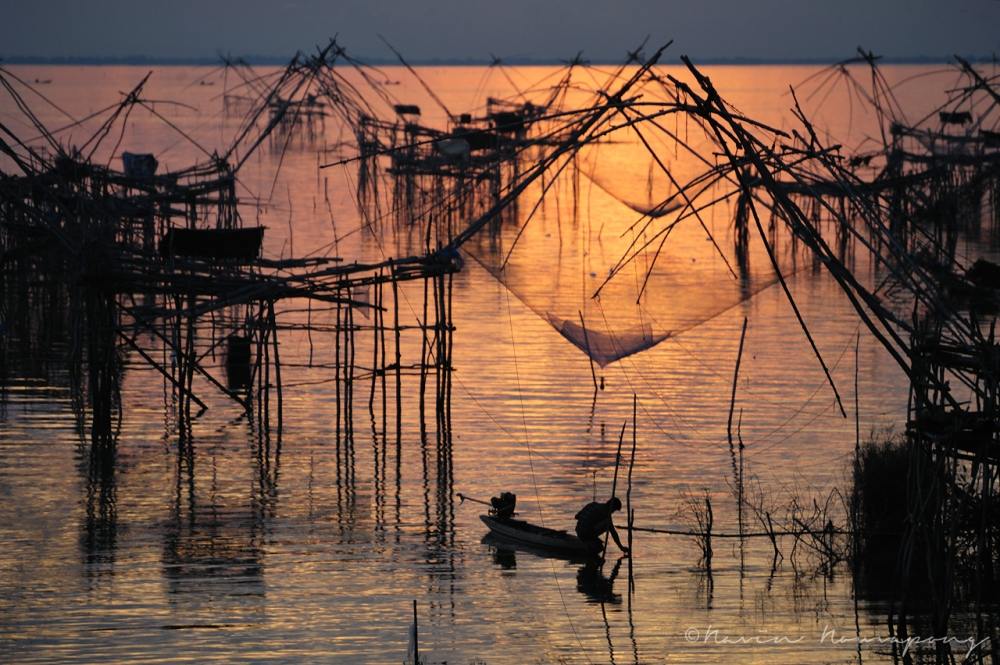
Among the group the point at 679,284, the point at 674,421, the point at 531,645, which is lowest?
the point at 531,645

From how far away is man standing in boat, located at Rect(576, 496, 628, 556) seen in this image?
31.1 feet

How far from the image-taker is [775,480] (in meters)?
11.4

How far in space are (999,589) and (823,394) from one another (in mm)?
6256

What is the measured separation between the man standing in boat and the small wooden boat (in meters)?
0.06

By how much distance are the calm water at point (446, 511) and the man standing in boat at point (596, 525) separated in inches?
7.8

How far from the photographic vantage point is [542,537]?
963cm

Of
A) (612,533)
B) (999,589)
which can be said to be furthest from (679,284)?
(999,589)

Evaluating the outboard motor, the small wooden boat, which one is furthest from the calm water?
the outboard motor

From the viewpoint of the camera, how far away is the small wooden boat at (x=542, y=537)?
9547mm

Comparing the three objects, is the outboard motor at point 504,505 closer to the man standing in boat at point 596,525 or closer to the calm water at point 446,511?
the calm water at point 446,511

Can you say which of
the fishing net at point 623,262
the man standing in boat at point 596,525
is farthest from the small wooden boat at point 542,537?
the fishing net at point 623,262

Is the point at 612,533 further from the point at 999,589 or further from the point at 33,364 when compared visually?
the point at 33,364

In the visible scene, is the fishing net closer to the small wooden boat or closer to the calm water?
the calm water

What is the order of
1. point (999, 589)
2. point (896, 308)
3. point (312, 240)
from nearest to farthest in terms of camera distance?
1. point (999, 589)
2. point (896, 308)
3. point (312, 240)
